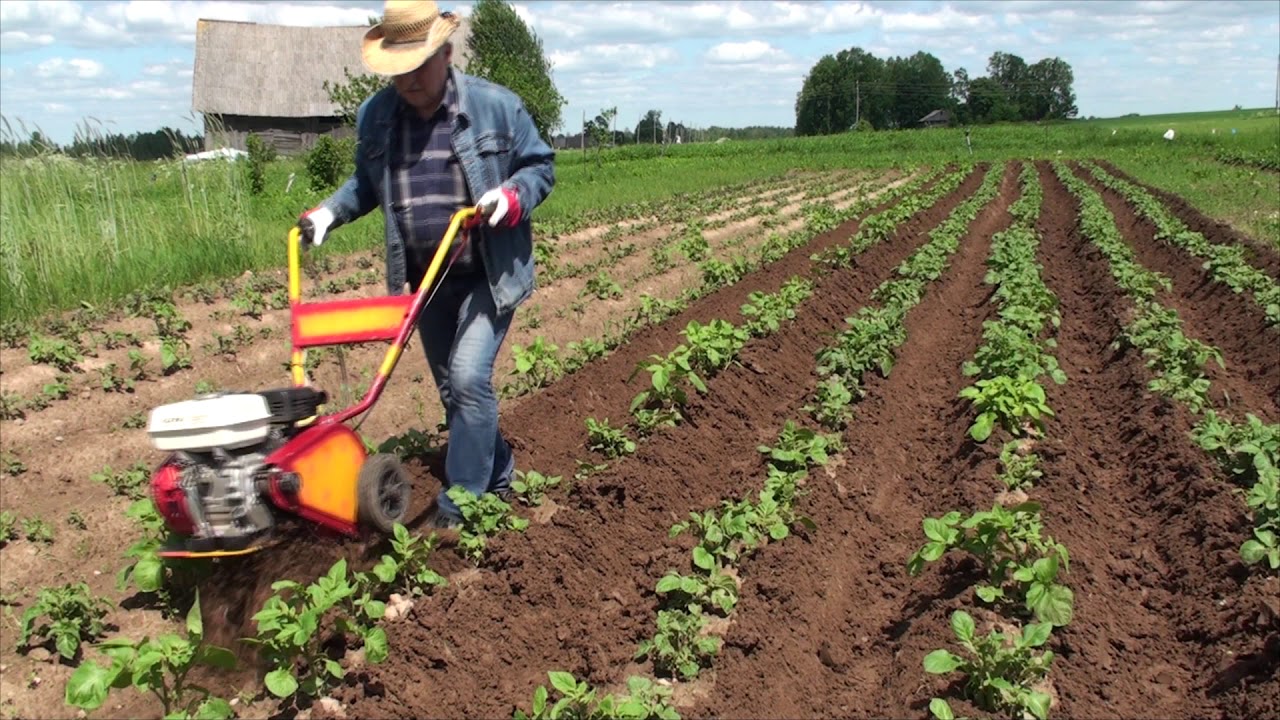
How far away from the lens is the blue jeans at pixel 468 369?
4.51 meters

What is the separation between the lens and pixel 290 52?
1820 inches

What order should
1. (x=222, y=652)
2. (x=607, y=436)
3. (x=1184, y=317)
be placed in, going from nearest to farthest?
(x=222, y=652), (x=607, y=436), (x=1184, y=317)

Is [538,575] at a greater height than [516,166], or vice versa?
[516,166]

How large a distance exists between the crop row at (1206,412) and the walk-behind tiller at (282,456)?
3.17 m

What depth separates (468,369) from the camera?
4.48 m

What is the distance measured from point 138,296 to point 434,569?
5697 millimetres

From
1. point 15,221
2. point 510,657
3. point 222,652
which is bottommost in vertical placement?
point 510,657

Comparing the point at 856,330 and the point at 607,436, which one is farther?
the point at 856,330

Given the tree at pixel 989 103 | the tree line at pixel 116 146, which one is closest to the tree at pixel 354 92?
the tree line at pixel 116 146

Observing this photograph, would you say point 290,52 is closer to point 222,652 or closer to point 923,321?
point 923,321

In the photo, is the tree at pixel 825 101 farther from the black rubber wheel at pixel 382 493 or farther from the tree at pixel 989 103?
the black rubber wheel at pixel 382 493

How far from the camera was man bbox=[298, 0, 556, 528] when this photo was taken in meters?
4.34

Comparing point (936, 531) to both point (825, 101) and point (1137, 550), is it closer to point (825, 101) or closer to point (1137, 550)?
point (1137, 550)

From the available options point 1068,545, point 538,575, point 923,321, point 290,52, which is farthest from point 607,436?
point 290,52
